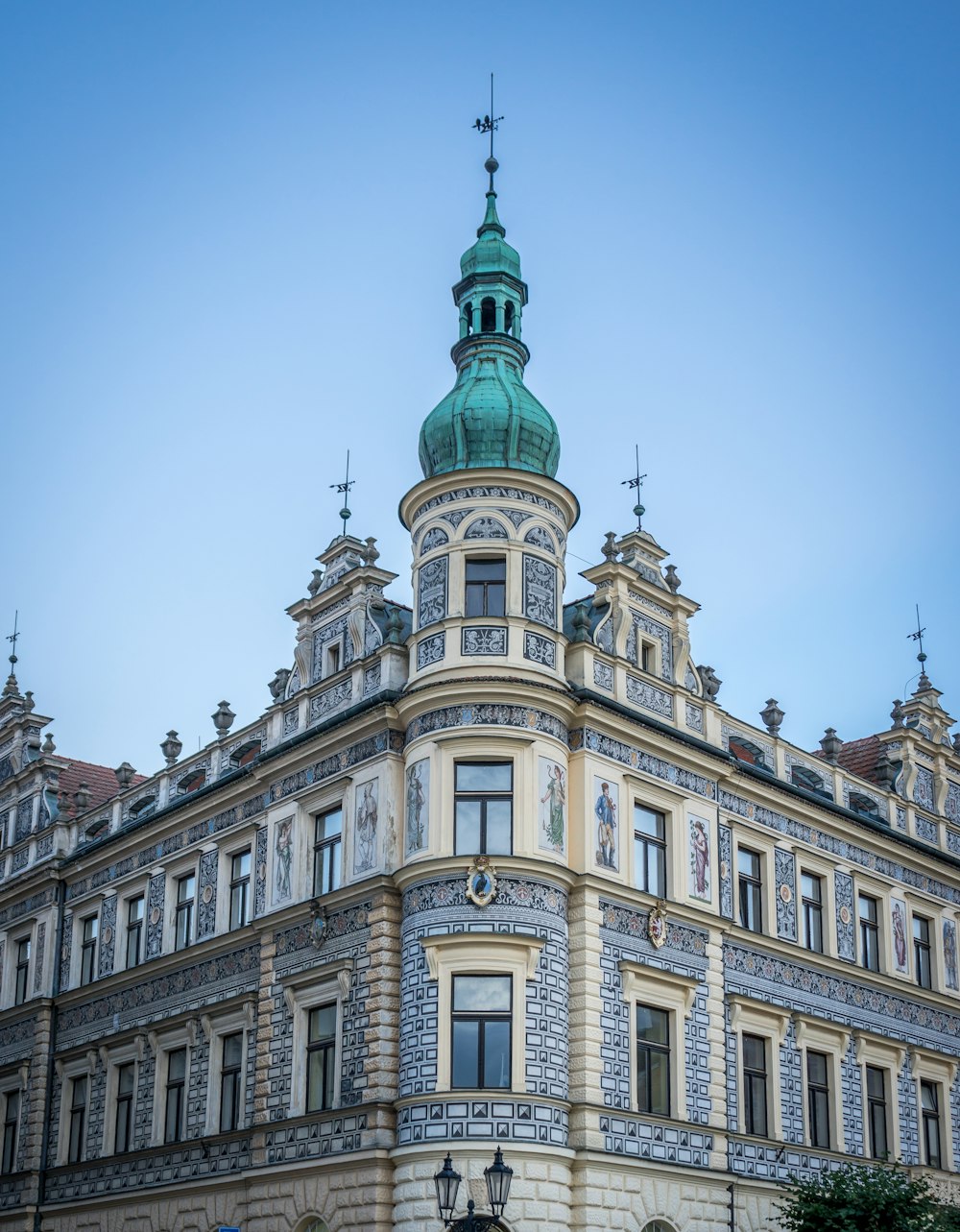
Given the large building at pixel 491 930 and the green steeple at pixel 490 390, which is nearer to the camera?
the large building at pixel 491 930

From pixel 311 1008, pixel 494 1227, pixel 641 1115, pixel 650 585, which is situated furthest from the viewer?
pixel 650 585

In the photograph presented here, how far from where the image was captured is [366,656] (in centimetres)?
3428

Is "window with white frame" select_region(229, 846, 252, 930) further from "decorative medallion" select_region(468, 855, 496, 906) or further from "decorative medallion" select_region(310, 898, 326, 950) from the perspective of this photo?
"decorative medallion" select_region(468, 855, 496, 906)

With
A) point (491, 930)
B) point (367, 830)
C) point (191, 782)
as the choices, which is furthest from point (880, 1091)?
point (191, 782)

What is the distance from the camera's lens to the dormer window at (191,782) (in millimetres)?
40438

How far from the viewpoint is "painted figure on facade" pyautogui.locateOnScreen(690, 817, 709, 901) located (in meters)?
34.4

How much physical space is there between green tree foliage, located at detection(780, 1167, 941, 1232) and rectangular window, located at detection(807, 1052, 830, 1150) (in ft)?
14.8

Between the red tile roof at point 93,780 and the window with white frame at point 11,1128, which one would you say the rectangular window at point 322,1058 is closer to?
the window with white frame at point 11,1128

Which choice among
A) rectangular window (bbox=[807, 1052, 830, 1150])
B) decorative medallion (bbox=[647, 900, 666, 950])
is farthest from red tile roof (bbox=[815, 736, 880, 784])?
decorative medallion (bbox=[647, 900, 666, 950])

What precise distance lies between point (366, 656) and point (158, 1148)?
1125 centimetres

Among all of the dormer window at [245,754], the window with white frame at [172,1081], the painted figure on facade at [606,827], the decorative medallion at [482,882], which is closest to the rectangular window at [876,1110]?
the painted figure on facade at [606,827]

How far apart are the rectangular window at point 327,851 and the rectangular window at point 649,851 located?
5.56 metres

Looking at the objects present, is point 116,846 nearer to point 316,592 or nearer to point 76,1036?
A: point 76,1036

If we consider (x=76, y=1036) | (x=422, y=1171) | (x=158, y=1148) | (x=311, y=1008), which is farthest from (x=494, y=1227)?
(x=76, y=1036)
